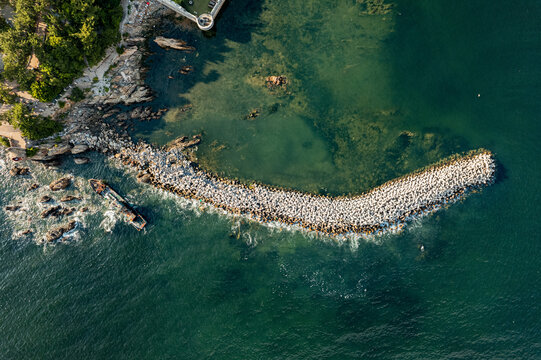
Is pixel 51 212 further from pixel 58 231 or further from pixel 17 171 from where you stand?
pixel 17 171

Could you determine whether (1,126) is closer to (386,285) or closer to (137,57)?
(137,57)

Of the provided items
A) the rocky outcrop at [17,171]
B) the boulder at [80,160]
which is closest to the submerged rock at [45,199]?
the rocky outcrop at [17,171]

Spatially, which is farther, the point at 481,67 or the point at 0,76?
the point at 481,67

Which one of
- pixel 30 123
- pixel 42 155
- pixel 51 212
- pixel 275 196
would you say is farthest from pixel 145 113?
pixel 275 196

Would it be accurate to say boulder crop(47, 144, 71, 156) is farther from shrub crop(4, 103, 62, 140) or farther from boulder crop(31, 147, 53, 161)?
shrub crop(4, 103, 62, 140)

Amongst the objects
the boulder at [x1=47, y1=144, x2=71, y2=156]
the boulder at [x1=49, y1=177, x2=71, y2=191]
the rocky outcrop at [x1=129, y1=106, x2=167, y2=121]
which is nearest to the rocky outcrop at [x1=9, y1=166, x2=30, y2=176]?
the boulder at [x1=49, y1=177, x2=71, y2=191]

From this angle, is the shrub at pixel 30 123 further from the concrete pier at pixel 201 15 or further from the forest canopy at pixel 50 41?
the concrete pier at pixel 201 15

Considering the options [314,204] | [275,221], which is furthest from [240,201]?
[314,204]

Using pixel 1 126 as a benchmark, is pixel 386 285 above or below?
below
